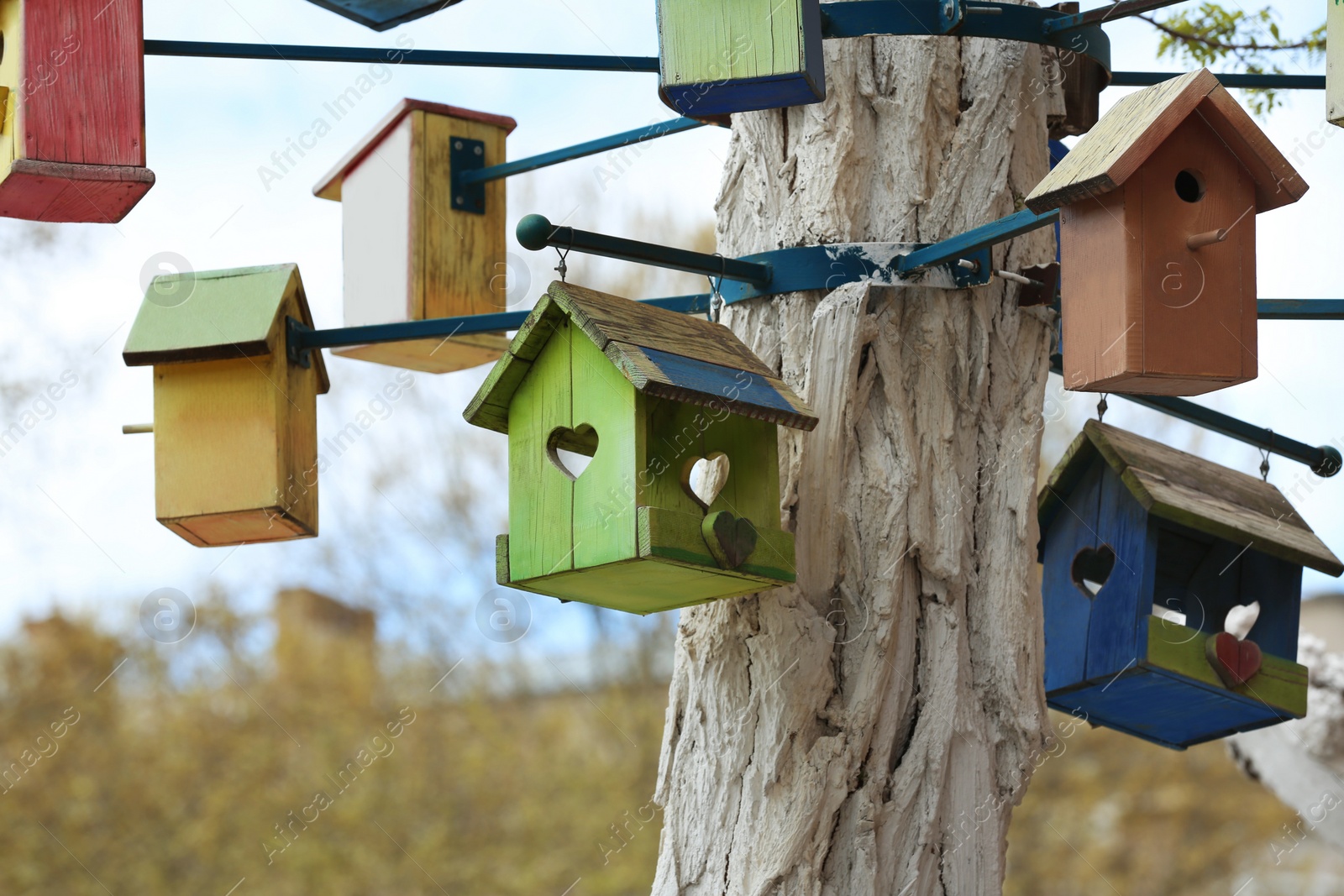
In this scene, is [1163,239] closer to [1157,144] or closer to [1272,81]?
[1157,144]

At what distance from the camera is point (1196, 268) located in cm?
Answer: 168

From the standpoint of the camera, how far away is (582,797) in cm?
969

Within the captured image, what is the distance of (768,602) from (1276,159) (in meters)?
0.83

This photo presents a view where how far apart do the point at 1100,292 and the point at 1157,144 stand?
18cm

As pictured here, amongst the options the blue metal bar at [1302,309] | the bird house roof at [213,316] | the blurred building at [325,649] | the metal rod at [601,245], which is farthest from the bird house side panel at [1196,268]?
the blurred building at [325,649]

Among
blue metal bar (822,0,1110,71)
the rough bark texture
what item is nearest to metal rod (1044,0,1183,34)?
blue metal bar (822,0,1110,71)

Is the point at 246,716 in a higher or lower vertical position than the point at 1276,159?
lower

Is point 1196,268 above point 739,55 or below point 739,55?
below

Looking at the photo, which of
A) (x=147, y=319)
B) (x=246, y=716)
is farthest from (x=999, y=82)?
(x=246, y=716)

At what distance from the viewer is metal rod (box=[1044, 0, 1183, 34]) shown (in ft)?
5.91

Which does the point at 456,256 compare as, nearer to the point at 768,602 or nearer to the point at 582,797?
the point at 768,602

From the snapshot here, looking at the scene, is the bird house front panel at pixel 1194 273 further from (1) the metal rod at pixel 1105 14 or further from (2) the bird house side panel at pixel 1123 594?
(2) the bird house side panel at pixel 1123 594

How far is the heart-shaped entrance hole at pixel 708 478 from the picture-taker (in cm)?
182

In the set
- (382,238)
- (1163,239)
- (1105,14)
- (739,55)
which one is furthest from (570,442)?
(382,238)
